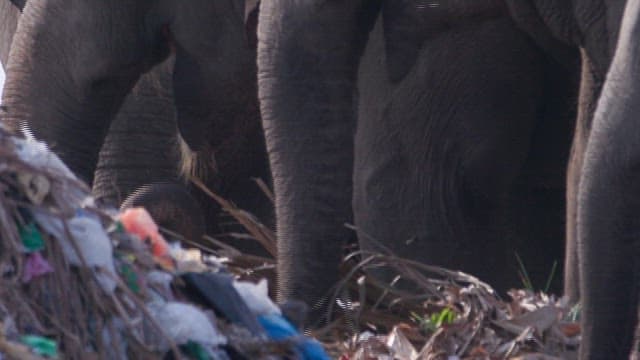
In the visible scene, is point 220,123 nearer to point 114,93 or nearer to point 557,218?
point 114,93

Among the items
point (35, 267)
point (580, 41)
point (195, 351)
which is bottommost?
point (580, 41)

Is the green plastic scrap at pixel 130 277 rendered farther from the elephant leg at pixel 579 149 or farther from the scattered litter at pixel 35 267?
the elephant leg at pixel 579 149

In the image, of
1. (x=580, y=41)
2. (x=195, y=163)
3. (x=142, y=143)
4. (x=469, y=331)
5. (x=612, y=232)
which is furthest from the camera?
(x=142, y=143)

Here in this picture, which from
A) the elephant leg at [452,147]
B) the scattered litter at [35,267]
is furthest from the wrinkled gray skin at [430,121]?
the scattered litter at [35,267]

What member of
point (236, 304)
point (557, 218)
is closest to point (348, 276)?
point (557, 218)

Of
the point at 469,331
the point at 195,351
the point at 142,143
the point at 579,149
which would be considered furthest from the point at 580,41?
the point at 195,351

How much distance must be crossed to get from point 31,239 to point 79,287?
0.20 feet

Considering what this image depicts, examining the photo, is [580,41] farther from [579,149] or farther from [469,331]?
[469,331]

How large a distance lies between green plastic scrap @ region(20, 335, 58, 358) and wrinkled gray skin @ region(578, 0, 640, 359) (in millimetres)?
1379

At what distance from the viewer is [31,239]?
2.18 metres

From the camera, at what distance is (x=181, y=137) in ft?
19.1

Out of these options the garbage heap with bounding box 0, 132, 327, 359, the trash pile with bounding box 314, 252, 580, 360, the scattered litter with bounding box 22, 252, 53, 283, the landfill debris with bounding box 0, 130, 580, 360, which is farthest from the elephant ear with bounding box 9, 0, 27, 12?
the scattered litter with bounding box 22, 252, 53, 283

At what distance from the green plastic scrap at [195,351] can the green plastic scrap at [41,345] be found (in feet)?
0.54

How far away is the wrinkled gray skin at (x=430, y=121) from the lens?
15.2 ft
